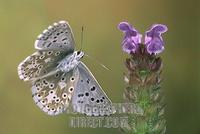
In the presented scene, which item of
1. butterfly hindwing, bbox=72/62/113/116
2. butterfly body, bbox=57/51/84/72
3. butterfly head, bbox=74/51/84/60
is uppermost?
butterfly head, bbox=74/51/84/60

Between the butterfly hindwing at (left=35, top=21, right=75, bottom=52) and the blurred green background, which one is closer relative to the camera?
the butterfly hindwing at (left=35, top=21, right=75, bottom=52)

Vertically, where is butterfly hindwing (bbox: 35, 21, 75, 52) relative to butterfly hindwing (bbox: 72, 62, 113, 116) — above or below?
above

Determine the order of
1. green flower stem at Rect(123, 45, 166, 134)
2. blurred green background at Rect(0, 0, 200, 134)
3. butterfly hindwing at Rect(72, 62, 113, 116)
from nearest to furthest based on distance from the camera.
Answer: green flower stem at Rect(123, 45, 166, 134) < butterfly hindwing at Rect(72, 62, 113, 116) < blurred green background at Rect(0, 0, 200, 134)

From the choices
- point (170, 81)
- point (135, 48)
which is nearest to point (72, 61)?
point (135, 48)

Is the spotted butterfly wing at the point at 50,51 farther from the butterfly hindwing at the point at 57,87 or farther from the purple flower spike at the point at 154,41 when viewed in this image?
the purple flower spike at the point at 154,41

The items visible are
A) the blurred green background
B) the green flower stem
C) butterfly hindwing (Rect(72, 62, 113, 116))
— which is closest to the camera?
the green flower stem

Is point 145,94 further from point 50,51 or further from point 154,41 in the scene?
point 50,51

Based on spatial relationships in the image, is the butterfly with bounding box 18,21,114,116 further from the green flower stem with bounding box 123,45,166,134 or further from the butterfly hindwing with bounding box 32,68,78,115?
the green flower stem with bounding box 123,45,166,134

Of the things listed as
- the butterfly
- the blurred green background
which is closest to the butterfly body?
the butterfly
